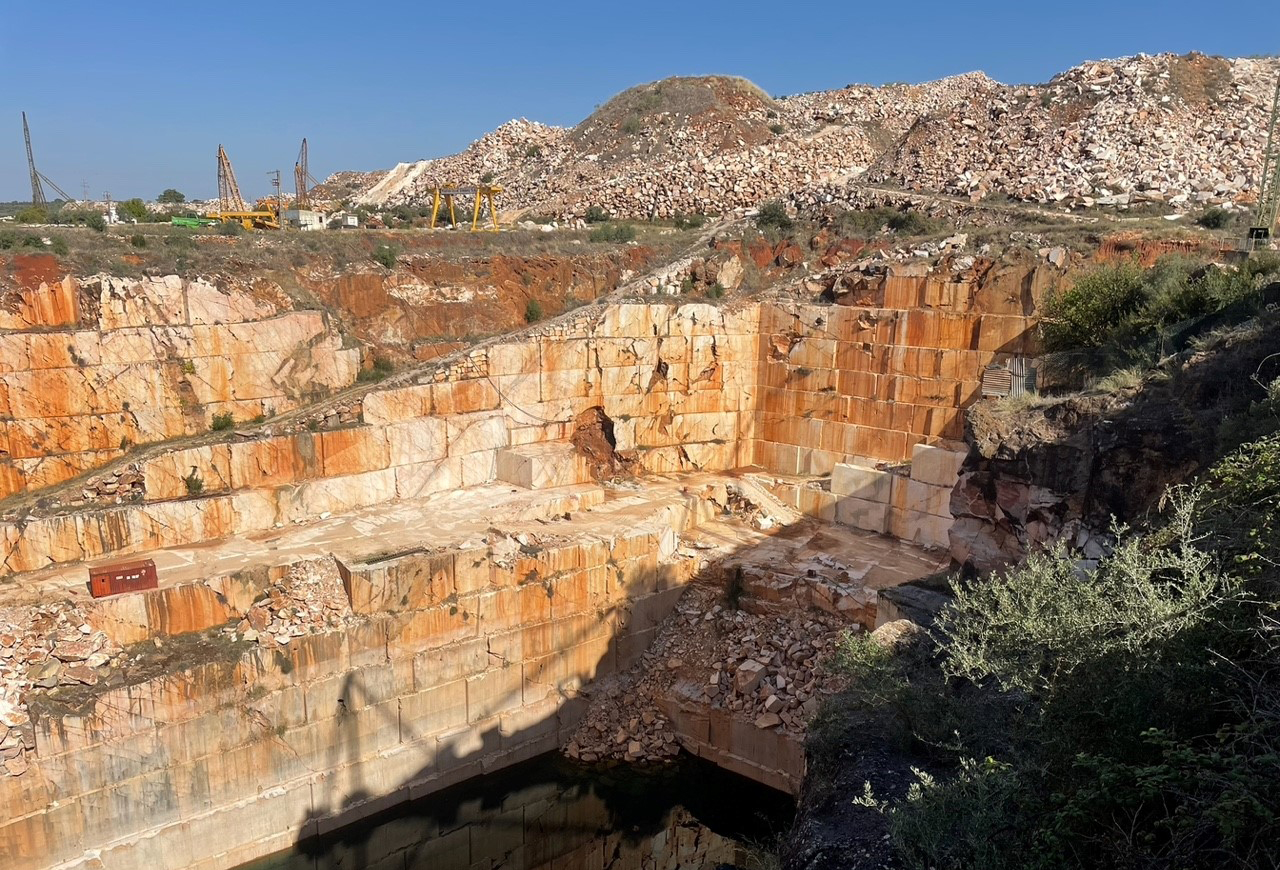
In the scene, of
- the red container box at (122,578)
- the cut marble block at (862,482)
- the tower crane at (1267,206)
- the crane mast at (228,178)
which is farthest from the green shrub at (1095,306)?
the crane mast at (228,178)

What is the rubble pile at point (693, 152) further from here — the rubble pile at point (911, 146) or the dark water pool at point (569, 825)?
the dark water pool at point (569, 825)

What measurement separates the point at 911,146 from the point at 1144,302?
10.5 meters

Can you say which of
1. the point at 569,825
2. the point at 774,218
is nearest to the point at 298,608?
the point at 569,825

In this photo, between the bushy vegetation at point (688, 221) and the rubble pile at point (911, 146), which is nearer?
the rubble pile at point (911, 146)

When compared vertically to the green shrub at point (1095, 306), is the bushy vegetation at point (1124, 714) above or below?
below

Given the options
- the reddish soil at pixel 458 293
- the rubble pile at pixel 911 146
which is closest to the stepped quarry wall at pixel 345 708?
the reddish soil at pixel 458 293

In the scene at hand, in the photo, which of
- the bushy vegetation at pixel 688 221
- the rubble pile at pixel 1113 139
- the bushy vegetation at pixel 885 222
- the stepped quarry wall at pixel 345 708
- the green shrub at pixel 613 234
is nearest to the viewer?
the stepped quarry wall at pixel 345 708

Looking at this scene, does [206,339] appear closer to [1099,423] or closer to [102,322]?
[102,322]

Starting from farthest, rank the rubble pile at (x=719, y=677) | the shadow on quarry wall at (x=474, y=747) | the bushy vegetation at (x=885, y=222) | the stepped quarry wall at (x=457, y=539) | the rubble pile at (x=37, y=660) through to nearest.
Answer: the bushy vegetation at (x=885, y=222) < the rubble pile at (x=719, y=677) < the shadow on quarry wall at (x=474, y=747) < the stepped quarry wall at (x=457, y=539) < the rubble pile at (x=37, y=660)

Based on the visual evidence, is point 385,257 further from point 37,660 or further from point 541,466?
point 37,660

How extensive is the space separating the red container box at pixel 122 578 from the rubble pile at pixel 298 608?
1.03 m

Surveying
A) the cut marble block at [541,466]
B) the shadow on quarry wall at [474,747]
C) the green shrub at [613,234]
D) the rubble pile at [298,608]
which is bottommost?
the shadow on quarry wall at [474,747]

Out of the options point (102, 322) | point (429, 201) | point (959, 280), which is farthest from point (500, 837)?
point (429, 201)

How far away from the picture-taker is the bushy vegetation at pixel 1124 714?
377 cm
